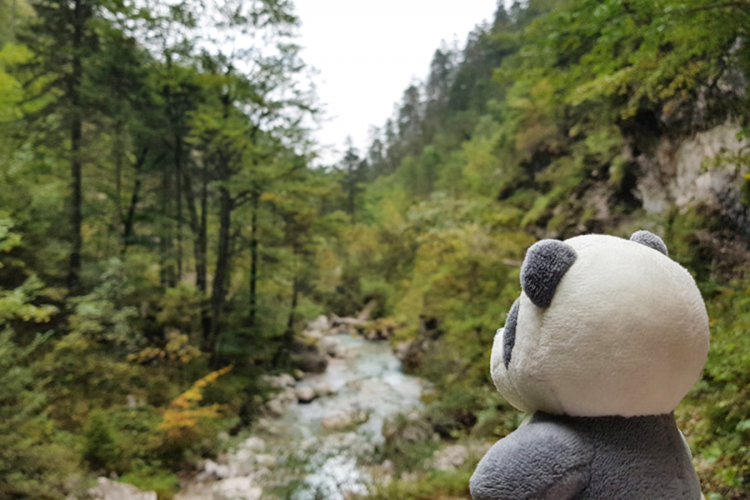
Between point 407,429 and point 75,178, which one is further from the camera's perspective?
point 75,178

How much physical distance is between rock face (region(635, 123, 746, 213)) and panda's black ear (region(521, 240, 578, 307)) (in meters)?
3.98

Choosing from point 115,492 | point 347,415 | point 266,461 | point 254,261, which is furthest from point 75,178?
point 347,415

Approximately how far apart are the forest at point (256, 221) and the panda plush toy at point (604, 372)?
2037 mm

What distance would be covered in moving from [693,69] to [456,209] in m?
6.27

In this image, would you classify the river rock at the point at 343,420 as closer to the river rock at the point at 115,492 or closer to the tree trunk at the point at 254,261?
the tree trunk at the point at 254,261

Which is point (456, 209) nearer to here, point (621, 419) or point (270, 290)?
point (270, 290)

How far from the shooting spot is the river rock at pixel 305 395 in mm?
8707

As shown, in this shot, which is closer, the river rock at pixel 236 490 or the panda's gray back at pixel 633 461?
the panda's gray back at pixel 633 461

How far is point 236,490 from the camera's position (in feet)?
16.4

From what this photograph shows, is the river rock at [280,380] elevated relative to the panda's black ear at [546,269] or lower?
lower

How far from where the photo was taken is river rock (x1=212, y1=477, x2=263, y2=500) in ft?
15.9

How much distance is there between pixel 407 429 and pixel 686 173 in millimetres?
5567

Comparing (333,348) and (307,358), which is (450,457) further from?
(333,348)

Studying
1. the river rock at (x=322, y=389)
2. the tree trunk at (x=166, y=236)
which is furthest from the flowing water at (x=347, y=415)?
the tree trunk at (x=166, y=236)
